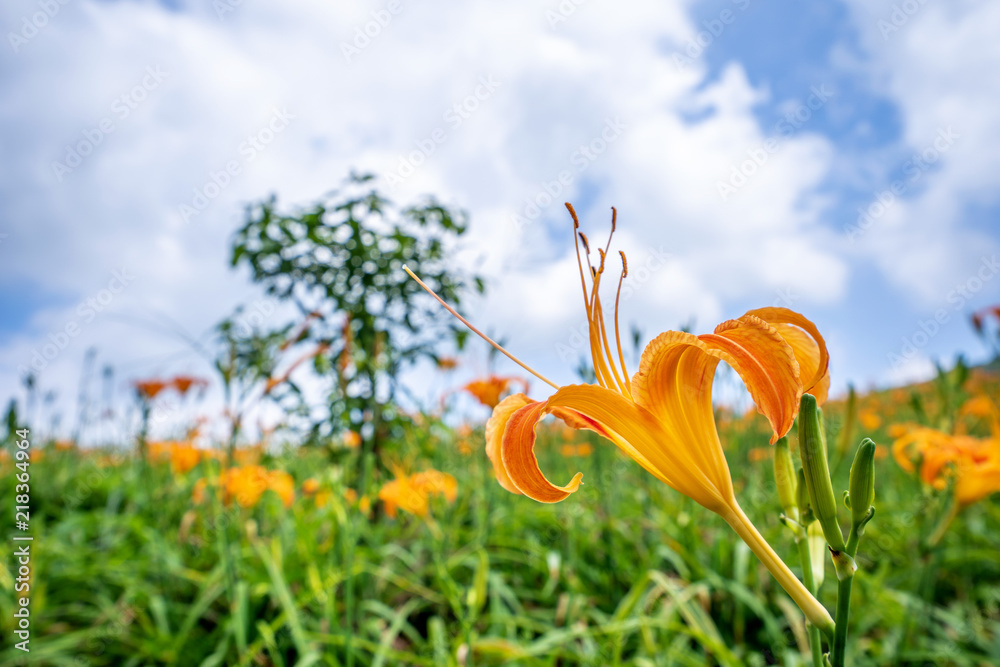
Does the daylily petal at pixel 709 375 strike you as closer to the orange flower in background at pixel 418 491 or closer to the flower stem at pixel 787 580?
the flower stem at pixel 787 580

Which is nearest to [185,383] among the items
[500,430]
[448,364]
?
[448,364]

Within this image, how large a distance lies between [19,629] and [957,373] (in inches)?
150

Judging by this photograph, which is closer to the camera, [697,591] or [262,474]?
[697,591]

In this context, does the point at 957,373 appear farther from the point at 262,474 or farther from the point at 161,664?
the point at 161,664

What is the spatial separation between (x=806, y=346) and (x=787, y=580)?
25 centimetres

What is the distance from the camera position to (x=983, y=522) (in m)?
3.71

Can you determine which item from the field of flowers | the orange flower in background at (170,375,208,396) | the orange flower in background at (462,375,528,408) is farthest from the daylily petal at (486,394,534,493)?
the orange flower in background at (170,375,208,396)

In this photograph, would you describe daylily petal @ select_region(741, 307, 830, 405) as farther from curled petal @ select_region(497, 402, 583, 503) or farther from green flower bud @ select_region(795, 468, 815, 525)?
curled petal @ select_region(497, 402, 583, 503)

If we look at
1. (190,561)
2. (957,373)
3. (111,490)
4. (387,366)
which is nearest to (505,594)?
(387,366)

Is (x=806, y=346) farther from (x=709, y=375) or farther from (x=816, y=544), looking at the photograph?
(x=816, y=544)

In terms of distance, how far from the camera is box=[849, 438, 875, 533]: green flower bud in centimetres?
52

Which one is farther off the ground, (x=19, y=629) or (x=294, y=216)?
(x=294, y=216)

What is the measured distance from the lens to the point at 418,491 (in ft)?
7.25

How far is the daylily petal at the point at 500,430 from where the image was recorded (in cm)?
62
